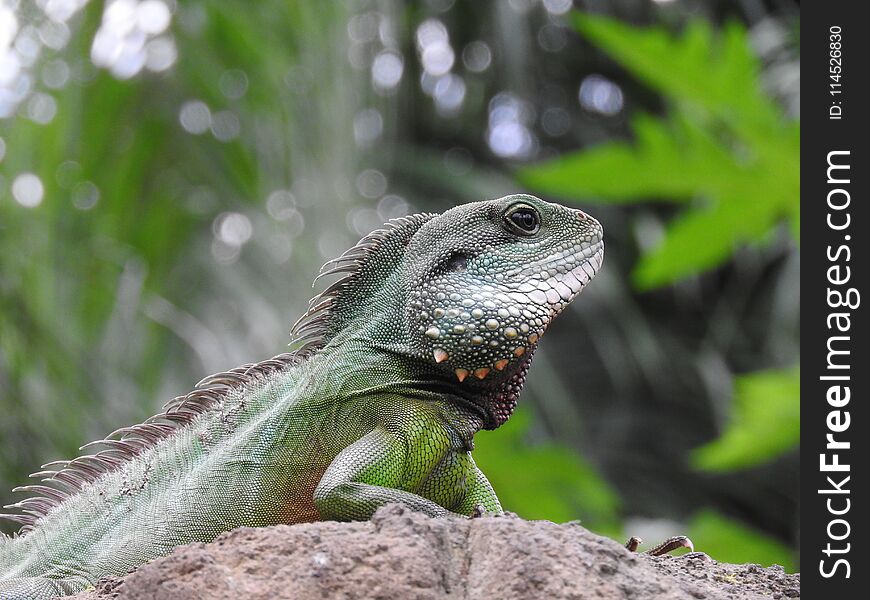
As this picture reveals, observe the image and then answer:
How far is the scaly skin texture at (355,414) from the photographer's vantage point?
11.2ft

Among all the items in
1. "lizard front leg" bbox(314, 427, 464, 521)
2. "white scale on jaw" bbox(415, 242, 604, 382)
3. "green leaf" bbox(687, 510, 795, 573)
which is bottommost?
"green leaf" bbox(687, 510, 795, 573)

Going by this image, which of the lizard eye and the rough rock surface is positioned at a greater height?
the lizard eye

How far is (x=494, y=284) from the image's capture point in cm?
365

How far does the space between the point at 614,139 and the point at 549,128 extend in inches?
31.7

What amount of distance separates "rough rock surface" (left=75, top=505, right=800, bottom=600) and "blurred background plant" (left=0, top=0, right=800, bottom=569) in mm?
1876

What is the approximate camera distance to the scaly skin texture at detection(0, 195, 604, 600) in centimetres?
341

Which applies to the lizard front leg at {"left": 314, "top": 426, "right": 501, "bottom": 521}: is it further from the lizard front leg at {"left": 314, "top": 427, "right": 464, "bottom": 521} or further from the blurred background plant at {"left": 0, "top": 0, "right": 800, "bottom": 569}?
the blurred background plant at {"left": 0, "top": 0, "right": 800, "bottom": 569}

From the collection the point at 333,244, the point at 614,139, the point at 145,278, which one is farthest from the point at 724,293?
the point at 145,278

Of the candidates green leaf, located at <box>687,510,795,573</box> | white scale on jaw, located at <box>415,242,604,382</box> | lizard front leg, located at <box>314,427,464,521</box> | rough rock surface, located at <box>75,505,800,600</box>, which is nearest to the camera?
rough rock surface, located at <box>75,505,800,600</box>

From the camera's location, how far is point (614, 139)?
1282 centimetres

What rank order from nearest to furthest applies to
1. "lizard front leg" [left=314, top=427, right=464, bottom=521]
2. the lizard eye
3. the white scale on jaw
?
1. "lizard front leg" [left=314, top=427, right=464, bottom=521]
2. the white scale on jaw
3. the lizard eye

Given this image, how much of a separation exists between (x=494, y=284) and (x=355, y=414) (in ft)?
2.16

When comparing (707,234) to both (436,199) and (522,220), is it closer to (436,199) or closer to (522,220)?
(522,220)

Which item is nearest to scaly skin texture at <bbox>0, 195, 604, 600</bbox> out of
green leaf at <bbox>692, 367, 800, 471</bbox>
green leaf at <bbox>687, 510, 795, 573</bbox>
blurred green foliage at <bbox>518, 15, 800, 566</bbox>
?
blurred green foliage at <bbox>518, 15, 800, 566</bbox>
